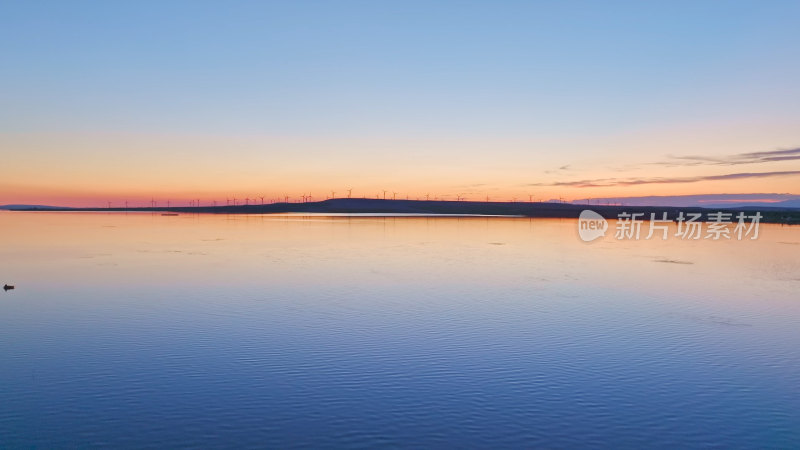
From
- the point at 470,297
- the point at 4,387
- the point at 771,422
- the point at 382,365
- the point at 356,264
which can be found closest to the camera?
the point at 771,422

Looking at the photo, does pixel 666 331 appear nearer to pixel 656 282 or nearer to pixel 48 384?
pixel 656 282

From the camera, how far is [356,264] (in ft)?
137

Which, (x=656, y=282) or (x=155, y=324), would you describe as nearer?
(x=155, y=324)

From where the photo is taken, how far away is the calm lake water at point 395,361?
11258mm

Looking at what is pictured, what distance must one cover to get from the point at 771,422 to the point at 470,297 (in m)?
16.1

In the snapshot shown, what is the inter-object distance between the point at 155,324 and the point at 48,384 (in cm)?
700

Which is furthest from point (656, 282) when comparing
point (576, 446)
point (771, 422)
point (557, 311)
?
point (576, 446)

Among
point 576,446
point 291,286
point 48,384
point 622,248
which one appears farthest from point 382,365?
point 622,248

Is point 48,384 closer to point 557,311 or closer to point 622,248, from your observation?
point 557,311

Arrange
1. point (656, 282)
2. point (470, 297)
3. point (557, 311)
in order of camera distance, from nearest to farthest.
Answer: point (557, 311) → point (470, 297) → point (656, 282)

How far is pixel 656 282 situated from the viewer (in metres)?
33.9

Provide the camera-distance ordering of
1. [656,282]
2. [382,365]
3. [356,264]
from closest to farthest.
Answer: [382,365] < [656,282] < [356,264]

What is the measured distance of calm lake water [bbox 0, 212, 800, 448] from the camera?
443 inches

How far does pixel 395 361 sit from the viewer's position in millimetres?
15961
